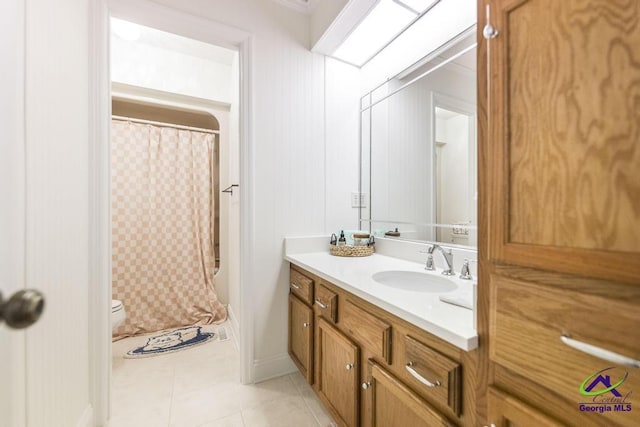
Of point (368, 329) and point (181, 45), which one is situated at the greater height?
point (181, 45)

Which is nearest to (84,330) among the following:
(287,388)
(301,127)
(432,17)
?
(287,388)

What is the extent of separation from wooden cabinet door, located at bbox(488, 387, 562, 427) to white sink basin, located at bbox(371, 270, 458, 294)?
594 mm

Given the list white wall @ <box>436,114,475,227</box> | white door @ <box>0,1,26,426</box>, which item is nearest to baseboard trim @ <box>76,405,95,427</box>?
white door @ <box>0,1,26,426</box>

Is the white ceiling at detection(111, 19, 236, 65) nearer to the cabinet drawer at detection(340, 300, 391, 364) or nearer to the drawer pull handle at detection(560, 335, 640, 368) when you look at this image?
the cabinet drawer at detection(340, 300, 391, 364)

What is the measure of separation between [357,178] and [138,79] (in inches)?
83.0

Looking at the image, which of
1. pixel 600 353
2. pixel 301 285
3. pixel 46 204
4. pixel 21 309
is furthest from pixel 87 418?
pixel 600 353

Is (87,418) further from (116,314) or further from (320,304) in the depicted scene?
(320,304)

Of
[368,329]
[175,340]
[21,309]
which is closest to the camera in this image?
[21,309]

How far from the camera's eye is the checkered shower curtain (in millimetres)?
2281

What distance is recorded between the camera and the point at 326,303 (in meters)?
1.23

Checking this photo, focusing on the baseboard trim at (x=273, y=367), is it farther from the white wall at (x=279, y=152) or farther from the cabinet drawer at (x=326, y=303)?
the cabinet drawer at (x=326, y=303)

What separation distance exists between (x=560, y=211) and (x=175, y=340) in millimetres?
2556

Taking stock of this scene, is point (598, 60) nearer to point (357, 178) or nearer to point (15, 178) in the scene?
point (15, 178)

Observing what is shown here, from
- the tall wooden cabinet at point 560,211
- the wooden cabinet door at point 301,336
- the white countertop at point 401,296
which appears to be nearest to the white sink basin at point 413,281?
the white countertop at point 401,296
